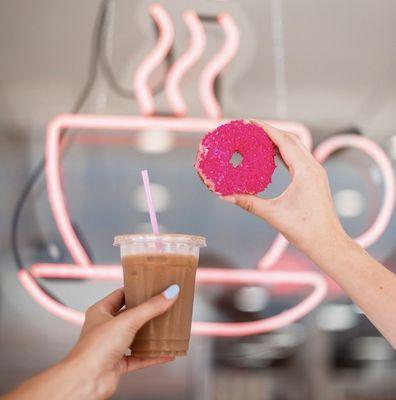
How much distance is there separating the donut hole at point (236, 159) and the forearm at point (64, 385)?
438mm

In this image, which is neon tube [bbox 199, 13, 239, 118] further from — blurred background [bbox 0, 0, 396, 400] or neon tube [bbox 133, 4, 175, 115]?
neon tube [bbox 133, 4, 175, 115]

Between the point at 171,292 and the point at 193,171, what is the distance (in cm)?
201

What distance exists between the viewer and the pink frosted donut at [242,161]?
1.33 m

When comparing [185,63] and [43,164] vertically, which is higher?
[185,63]

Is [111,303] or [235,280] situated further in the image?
[235,280]

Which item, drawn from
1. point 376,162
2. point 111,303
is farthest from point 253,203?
point 376,162

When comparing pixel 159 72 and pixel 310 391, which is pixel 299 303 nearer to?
pixel 310 391

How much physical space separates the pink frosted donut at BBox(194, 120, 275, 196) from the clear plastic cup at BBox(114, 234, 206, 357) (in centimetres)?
14

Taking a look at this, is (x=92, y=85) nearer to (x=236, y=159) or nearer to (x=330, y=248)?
(x=236, y=159)

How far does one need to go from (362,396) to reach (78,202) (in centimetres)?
146

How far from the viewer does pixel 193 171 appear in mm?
3326

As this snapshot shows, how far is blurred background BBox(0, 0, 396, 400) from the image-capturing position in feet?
10.6

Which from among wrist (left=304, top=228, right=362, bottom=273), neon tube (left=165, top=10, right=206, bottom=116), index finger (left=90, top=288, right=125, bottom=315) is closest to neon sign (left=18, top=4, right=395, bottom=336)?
neon tube (left=165, top=10, right=206, bottom=116)

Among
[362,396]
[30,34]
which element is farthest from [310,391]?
[30,34]
